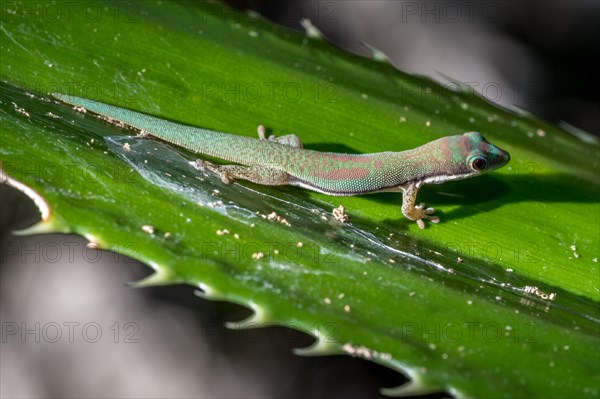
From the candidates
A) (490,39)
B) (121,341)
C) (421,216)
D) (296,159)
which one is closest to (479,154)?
(421,216)

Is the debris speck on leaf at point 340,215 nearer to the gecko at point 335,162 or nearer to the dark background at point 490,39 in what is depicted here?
the gecko at point 335,162

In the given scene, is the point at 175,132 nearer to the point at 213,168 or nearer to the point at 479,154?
the point at 213,168

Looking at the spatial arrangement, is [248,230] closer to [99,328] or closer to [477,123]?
[477,123]

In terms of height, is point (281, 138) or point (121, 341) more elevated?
point (281, 138)

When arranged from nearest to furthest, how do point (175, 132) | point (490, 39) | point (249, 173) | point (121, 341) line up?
point (175, 132), point (249, 173), point (121, 341), point (490, 39)

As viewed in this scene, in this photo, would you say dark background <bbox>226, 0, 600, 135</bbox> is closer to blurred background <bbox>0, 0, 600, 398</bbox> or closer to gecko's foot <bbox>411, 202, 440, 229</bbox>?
blurred background <bbox>0, 0, 600, 398</bbox>

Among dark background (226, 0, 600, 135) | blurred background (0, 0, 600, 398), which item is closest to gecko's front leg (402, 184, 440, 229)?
blurred background (0, 0, 600, 398)

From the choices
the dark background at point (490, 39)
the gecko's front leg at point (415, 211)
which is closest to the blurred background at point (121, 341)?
the dark background at point (490, 39)
